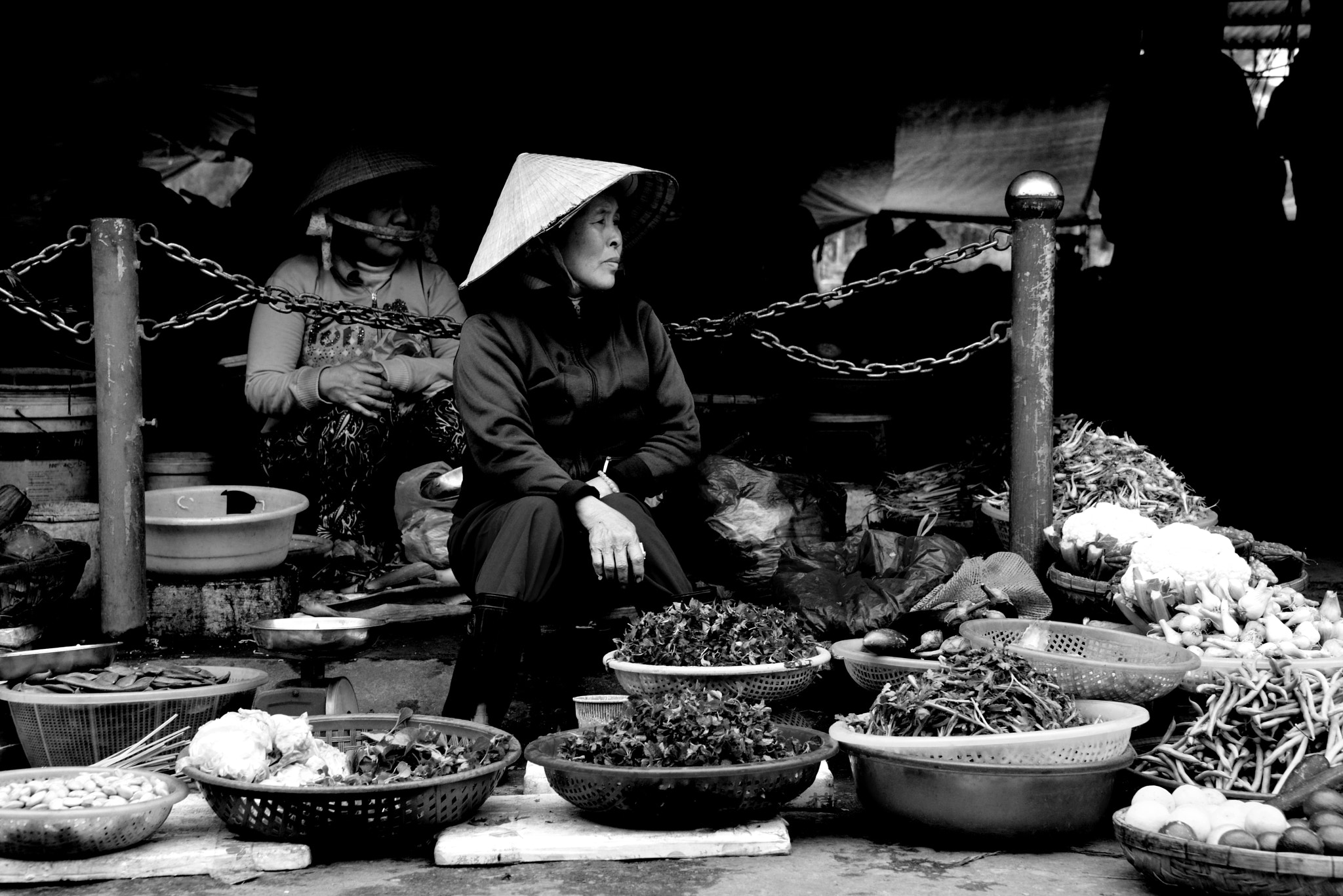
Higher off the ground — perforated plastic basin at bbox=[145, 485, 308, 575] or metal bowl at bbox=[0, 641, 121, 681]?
perforated plastic basin at bbox=[145, 485, 308, 575]

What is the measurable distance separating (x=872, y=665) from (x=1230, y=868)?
1.22m

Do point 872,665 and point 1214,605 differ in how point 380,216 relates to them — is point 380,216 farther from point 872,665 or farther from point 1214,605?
point 1214,605

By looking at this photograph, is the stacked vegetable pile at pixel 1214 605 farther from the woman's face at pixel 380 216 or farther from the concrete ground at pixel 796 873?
the woman's face at pixel 380 216

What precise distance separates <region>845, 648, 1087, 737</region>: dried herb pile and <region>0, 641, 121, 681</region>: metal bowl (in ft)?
6.76

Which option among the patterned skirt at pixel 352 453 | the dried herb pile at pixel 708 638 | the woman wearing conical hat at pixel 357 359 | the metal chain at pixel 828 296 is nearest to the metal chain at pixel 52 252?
the woman wearing conical hat at pixel 357 359

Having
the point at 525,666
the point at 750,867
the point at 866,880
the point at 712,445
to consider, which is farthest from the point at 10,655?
the point at 712,445

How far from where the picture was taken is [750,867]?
296cm

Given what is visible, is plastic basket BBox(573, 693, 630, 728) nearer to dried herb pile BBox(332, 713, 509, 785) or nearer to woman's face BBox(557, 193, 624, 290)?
dried herb pile BBox(332, 713, 509, 785)

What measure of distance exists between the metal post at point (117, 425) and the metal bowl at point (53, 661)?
0.87m

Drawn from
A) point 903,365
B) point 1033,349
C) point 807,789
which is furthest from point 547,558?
point 1033,349

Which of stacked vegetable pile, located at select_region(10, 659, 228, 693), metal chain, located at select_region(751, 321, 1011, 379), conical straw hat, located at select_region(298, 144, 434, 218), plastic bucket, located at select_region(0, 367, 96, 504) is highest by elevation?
conical straw hat, located at select_region(298, 144, 434, 218)

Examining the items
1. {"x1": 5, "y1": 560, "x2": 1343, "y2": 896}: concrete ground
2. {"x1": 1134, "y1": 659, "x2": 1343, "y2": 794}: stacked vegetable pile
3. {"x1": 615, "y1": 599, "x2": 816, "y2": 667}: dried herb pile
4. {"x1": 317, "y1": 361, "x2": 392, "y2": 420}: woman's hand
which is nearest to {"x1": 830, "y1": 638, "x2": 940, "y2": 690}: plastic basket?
{"x1": 615, "y1": 599, "x2": 816, "y2": 667}: dried herb pile

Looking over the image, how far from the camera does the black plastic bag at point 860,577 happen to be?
14.7ft

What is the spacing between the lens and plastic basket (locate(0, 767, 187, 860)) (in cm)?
286
